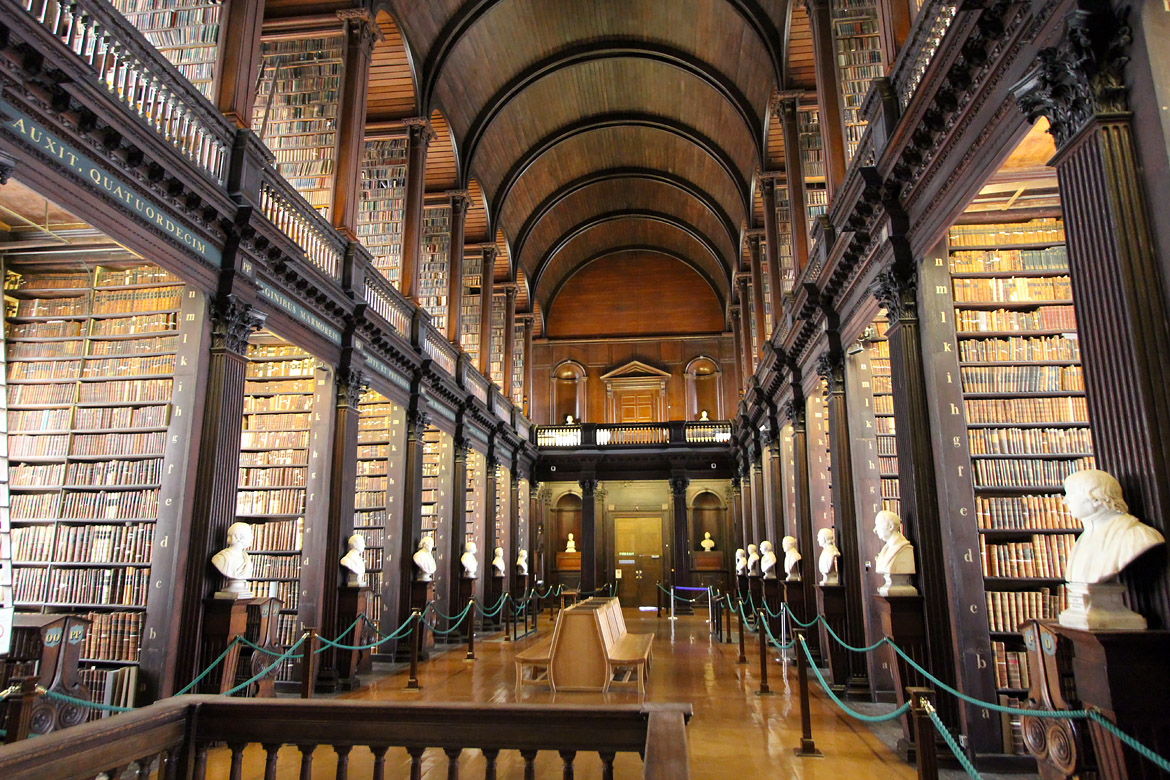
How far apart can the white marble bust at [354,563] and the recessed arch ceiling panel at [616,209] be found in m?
9.72

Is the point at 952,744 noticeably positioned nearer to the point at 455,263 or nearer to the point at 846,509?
the point at 846,509

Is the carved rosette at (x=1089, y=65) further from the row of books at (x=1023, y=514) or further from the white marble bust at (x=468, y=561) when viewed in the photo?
the white marble bust at (x=468, y=561)

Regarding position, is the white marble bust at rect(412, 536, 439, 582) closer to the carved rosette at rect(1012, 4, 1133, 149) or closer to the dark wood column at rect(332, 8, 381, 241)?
the dark wood column at rect(332, 8, 381, 241)

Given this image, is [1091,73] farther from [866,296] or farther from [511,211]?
[511,211]

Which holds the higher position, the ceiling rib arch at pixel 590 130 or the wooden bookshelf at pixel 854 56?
the ceiling rib arch at pixel 590 130

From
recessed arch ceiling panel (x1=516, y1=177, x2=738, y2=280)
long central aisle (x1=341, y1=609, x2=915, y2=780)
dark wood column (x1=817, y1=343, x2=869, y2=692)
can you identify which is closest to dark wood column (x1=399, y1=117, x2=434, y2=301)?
long central aisle (x1=341, y1=609, x2=915, y2=780)

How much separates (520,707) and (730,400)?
17.1 m

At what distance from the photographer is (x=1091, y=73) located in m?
2.85

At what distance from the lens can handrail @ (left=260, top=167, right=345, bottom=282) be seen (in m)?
6.06

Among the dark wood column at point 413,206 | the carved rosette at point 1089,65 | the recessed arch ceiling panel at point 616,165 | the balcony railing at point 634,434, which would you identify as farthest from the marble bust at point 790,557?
the balcony railing at point 634,434

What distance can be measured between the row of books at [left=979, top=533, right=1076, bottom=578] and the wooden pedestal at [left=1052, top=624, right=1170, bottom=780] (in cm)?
208

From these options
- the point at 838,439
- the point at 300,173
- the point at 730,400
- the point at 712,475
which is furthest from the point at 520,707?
the point at 730,400

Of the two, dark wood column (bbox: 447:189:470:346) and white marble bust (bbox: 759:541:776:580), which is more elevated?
dark wood column (bbox: 447:189:470:346)

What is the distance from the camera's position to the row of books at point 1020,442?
188 inches
